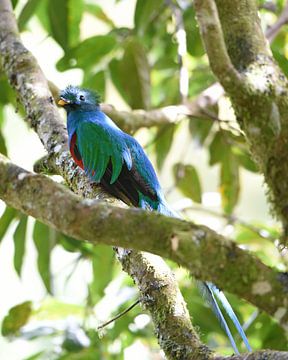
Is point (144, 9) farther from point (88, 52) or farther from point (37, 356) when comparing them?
point (37, 356)

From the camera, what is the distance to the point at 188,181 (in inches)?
199

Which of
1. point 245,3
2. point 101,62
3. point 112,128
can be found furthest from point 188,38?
point 245,3

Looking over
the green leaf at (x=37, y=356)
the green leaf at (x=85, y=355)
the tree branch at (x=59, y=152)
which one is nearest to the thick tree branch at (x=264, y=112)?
the tree branch at (x=59, y=152)

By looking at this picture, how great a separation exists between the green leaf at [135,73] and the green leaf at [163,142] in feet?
0.65

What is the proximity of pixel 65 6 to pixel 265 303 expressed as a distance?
Answer: 3.00m

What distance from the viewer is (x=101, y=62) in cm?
504

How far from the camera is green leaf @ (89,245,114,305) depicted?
14.4 feet

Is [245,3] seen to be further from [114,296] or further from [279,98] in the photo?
[114,296]

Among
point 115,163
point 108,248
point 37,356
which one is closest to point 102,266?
point 108,248

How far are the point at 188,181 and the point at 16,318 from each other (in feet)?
4.78

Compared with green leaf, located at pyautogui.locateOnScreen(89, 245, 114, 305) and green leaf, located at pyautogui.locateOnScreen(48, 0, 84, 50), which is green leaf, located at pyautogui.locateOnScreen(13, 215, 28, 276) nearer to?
green leaf, located at pyautogui.locateOnScreen(89, 245, 114, 305)

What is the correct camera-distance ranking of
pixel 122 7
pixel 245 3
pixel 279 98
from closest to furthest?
1. pixel 279 98
2. pixel 245 3
3. pixel 122 7

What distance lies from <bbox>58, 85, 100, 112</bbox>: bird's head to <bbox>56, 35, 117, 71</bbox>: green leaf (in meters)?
0.31

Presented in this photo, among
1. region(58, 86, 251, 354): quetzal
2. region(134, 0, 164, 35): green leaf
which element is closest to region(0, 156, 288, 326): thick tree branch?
region(58, 86, 251, 354): quetzal
